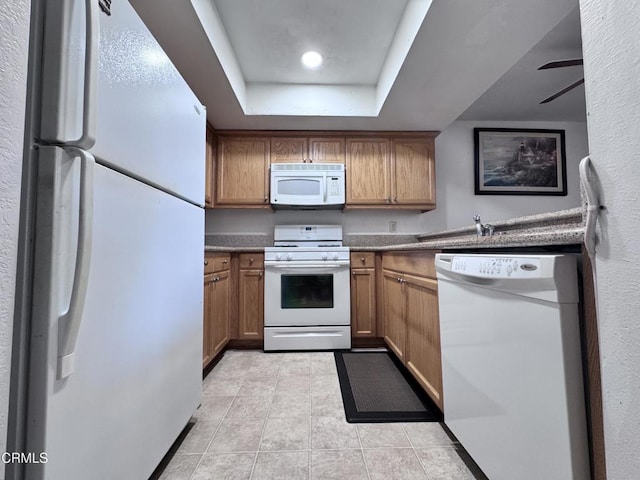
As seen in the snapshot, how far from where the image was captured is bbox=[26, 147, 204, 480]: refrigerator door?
55 centimetres

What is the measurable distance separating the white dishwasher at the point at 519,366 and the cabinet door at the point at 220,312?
1546mm

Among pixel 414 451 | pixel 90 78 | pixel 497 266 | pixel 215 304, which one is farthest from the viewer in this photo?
pixel 215 304

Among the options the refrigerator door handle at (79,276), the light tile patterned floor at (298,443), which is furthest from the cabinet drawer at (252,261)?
the refrigerator door handle at (79,276)

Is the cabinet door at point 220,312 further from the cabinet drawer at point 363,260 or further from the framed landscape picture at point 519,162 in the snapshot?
the framed landscape picture at point 519,162

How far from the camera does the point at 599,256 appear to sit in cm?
56

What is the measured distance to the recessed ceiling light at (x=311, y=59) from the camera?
2.17m

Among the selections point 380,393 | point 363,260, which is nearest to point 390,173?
point 363,260

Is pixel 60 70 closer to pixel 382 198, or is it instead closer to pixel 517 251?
pixel 517 251

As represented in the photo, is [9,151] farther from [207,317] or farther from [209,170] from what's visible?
[209,170]

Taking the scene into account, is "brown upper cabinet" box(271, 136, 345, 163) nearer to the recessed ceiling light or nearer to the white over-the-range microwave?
the white over-the-range microwave

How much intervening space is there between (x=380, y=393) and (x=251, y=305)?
129cm

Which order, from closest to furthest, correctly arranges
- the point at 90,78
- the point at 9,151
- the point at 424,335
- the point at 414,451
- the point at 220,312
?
the point at 9,151 < the point at 90,78 < the point at 414,451 < the point at 424,335 < the point at 220,312

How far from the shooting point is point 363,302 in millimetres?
2496

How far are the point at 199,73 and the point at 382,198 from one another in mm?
1890
